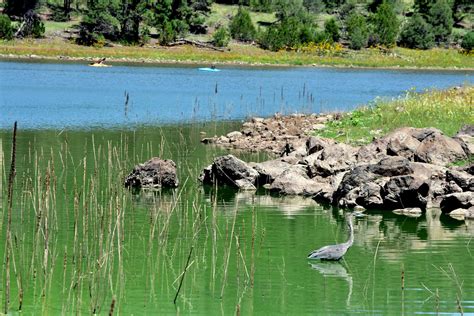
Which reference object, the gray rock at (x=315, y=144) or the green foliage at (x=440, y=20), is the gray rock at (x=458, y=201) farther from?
the green foliage at (x=440, y=20)

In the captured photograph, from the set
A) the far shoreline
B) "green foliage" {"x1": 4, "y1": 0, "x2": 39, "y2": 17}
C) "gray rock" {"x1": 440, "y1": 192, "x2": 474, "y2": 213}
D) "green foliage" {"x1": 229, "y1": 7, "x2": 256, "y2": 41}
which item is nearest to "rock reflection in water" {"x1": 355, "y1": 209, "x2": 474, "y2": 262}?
"gray rock" {"x1": 440, "y1": 192, "x2": 474, "y2": 213}

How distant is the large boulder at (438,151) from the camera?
26.2 meters

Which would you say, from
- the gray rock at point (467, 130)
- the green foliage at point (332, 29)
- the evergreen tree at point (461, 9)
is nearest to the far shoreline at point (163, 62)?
the green foliage at point (332, 29)

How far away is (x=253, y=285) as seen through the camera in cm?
1598

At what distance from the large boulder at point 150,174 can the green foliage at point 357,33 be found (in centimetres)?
9600

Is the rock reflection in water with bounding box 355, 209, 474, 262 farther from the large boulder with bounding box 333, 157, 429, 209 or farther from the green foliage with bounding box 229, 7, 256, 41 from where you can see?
the green foliage with bounding box 229, 7, 256, 41

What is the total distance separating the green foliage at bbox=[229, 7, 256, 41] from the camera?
376ft

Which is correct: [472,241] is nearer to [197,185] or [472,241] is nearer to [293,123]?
[197,185]

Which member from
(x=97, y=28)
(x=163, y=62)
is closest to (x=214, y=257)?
(x=163, y=62)

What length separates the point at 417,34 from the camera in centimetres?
12662

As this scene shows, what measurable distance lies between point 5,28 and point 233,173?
3092 inches

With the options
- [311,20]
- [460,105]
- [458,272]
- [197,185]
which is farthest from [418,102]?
[311,20]

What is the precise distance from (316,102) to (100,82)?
17.1 metres

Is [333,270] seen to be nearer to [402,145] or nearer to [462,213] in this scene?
[462,213]
